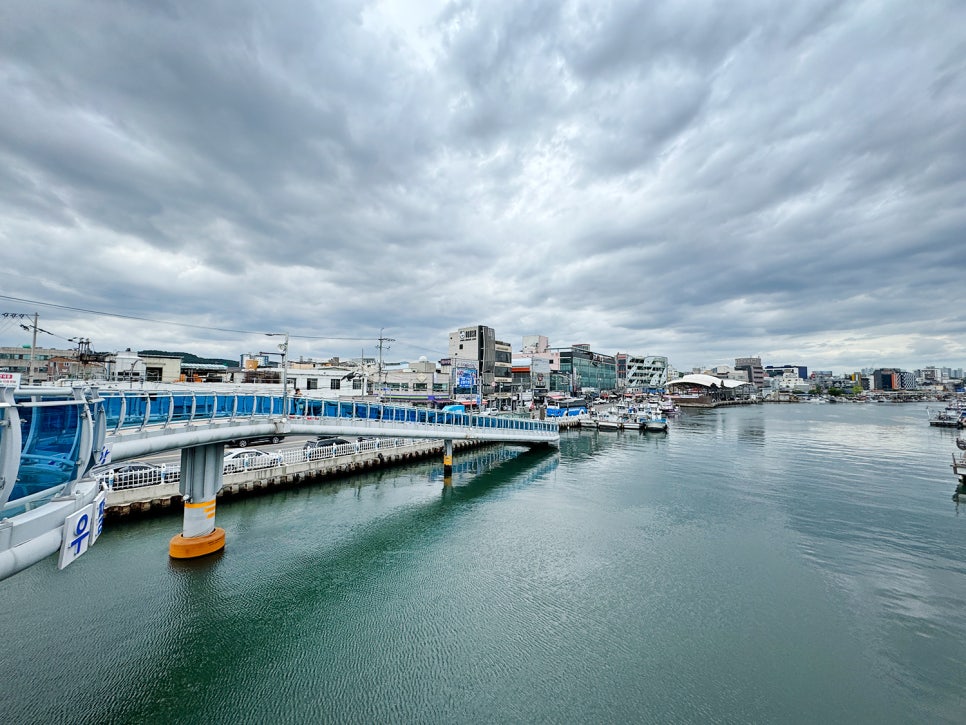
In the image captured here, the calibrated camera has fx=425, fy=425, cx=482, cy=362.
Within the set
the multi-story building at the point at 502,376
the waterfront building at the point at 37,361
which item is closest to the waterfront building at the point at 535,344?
the multi-story building at the point at 502,376

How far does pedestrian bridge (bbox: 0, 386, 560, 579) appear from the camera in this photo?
692 cm

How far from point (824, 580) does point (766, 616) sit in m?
5.43

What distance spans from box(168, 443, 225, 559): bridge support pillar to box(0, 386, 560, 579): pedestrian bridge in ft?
0.15

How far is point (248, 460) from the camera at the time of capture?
1208 inches

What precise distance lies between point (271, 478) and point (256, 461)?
66.3 inches

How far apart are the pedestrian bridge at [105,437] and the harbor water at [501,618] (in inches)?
175

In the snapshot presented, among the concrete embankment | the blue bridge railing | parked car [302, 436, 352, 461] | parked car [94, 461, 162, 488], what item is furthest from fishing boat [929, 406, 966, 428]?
parked car [94, 461, 162, 488]

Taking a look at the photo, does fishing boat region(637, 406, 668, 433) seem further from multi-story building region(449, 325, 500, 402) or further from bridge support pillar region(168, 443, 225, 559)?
bridge support pillar region(168, 443, 225, 559)

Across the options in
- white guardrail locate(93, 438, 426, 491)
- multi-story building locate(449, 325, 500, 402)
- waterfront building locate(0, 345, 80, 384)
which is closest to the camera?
white guardrail locate(93, 438, 426, 491)

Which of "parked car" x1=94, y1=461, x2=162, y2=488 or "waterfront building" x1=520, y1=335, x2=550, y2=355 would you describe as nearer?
"parked car" x1=94, y1=461, x2=162, y2=488

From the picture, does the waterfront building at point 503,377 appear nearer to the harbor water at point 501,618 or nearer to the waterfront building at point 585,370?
the waterfront building at point 585,370

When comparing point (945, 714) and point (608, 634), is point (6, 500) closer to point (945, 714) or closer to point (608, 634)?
point (608, 634)

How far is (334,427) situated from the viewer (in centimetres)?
2564

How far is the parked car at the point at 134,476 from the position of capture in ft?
79.1
